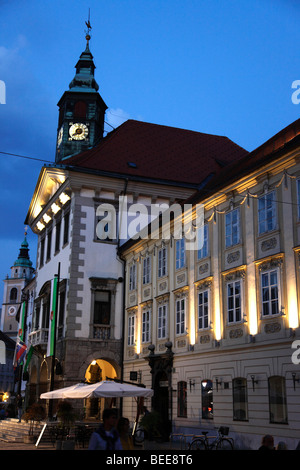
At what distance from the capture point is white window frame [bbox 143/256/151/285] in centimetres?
3008

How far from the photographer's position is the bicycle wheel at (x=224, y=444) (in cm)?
1925

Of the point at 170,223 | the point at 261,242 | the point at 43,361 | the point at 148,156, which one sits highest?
the point at 148,156

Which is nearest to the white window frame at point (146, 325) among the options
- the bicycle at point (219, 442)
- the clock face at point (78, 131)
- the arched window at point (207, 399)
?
the arched window at point (207, 399)

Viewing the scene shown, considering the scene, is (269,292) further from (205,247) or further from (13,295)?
(13,295)

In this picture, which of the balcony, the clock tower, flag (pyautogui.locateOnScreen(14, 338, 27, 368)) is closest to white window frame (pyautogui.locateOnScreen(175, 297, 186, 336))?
the balcony

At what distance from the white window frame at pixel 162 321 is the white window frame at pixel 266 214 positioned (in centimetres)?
861

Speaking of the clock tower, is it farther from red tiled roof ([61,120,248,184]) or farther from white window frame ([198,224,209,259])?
white window frame ([198,224,209,259])

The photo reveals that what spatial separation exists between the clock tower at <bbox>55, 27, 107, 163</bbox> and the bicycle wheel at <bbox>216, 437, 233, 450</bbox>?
25417 mm

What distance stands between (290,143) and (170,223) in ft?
31.2

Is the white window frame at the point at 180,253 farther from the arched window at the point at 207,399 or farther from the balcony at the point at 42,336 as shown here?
the balcony at the point at 42,336
